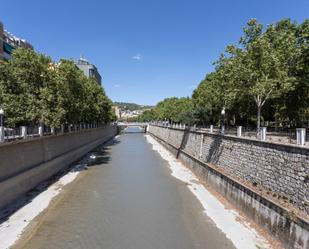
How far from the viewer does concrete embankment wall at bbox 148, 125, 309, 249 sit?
11.8m

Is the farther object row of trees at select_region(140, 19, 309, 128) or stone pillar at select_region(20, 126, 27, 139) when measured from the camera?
row of trees at select_region(140, 19, 309, 128)

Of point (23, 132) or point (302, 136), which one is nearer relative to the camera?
Answer: point (302, 136)

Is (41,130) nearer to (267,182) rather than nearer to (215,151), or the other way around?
(215,151)

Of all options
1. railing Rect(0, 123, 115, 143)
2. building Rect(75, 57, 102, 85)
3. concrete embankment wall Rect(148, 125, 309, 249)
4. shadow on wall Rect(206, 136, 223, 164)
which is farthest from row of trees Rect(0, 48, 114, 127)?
building Rect(75, 57, 102, 85)

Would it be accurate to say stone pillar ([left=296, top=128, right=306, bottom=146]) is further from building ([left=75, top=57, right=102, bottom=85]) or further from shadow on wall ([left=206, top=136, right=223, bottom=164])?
building ([left=75, top=57, right=102, bottom=85])

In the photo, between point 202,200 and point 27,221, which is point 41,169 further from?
point 202,200

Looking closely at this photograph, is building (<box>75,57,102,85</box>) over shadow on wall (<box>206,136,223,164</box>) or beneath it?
over

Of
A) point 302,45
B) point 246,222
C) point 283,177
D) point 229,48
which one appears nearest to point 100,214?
point 246,222

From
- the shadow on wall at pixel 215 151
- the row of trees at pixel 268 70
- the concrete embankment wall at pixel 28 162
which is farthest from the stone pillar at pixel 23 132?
the row of trees at pixel 268 70

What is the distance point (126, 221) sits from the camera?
16.0 metres

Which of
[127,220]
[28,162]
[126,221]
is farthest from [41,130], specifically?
[126,221]

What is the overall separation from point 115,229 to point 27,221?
417 centimetres

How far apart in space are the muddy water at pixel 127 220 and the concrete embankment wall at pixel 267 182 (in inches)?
75.8

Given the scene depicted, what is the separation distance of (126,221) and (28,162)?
10.4 metres
